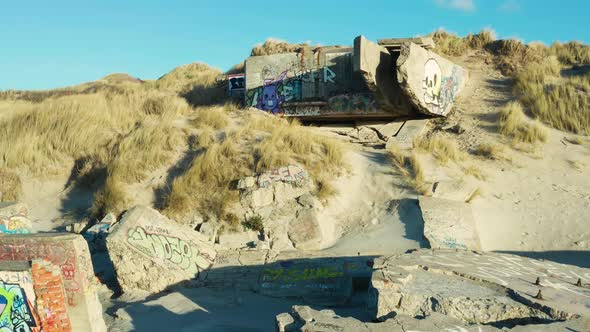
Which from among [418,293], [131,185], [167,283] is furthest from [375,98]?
[418,293]

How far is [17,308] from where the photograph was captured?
267 inches

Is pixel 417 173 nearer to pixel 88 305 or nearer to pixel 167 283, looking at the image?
pixel 167 283

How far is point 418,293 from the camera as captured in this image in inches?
237

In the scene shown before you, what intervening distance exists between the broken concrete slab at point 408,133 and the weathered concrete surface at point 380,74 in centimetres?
33

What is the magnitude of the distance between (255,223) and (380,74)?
4915 millimetres

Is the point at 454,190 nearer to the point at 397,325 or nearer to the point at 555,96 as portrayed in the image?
the point at 555,96

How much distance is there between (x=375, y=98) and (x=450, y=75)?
7.73 ft

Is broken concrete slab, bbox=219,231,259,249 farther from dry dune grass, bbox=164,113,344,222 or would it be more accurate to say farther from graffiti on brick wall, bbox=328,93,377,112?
graffiti on brick wall, bbox=328,93,377,112

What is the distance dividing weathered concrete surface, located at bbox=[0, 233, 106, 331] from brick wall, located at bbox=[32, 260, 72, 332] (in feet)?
0.57

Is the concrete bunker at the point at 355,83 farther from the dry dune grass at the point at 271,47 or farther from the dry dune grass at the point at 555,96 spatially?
the dry dune grass at the point at 271,47

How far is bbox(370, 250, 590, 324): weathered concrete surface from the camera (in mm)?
5801

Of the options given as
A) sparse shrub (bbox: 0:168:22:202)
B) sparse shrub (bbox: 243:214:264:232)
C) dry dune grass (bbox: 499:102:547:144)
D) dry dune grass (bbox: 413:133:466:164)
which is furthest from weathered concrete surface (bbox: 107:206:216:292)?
Result: dry dune grass (bbox: 499:102:547:144)

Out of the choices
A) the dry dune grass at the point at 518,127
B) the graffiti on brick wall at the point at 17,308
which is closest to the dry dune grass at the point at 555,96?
the dry dune grass at the point at 518,127

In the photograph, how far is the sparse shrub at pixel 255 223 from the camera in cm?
1057
